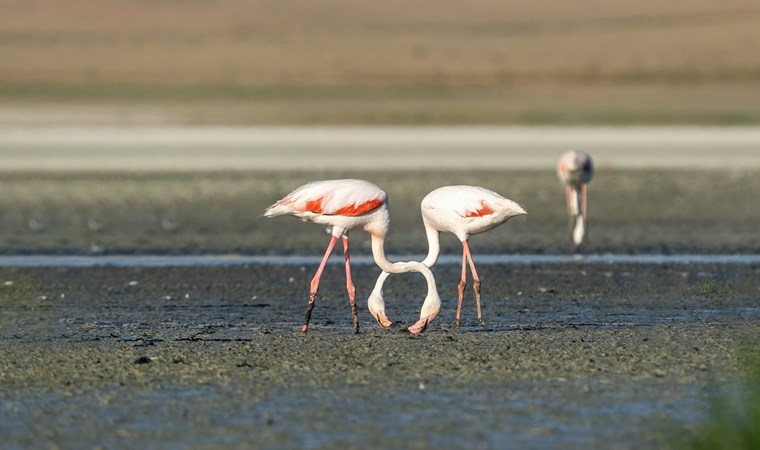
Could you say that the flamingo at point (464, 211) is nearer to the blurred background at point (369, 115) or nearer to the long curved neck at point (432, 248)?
the long curved neck at point (432, 248)

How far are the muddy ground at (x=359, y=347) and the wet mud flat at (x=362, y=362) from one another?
24 millimetres

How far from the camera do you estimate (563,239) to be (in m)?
18.7

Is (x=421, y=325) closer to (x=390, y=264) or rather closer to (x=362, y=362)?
(x=390, y=264)

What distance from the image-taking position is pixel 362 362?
9.77m

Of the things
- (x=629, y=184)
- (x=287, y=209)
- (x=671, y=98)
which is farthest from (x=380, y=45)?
(x=287, y=209)

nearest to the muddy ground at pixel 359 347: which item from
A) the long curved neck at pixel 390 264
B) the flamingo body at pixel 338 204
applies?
the long curved neck at pixel 390 264

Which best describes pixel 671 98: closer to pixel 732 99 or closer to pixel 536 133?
pixel 732 99

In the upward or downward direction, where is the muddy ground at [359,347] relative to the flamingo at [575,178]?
downward

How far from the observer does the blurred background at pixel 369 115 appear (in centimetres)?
2069

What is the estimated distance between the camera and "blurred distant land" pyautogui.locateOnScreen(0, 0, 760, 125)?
4153 centimetres

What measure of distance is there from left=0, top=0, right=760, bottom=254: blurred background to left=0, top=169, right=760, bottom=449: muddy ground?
1.02ft

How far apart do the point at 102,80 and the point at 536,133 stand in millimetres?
18922

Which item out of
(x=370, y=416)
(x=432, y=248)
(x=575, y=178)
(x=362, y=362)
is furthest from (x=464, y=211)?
(x=575, y=178)

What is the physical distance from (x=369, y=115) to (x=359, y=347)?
3009 centimetres
